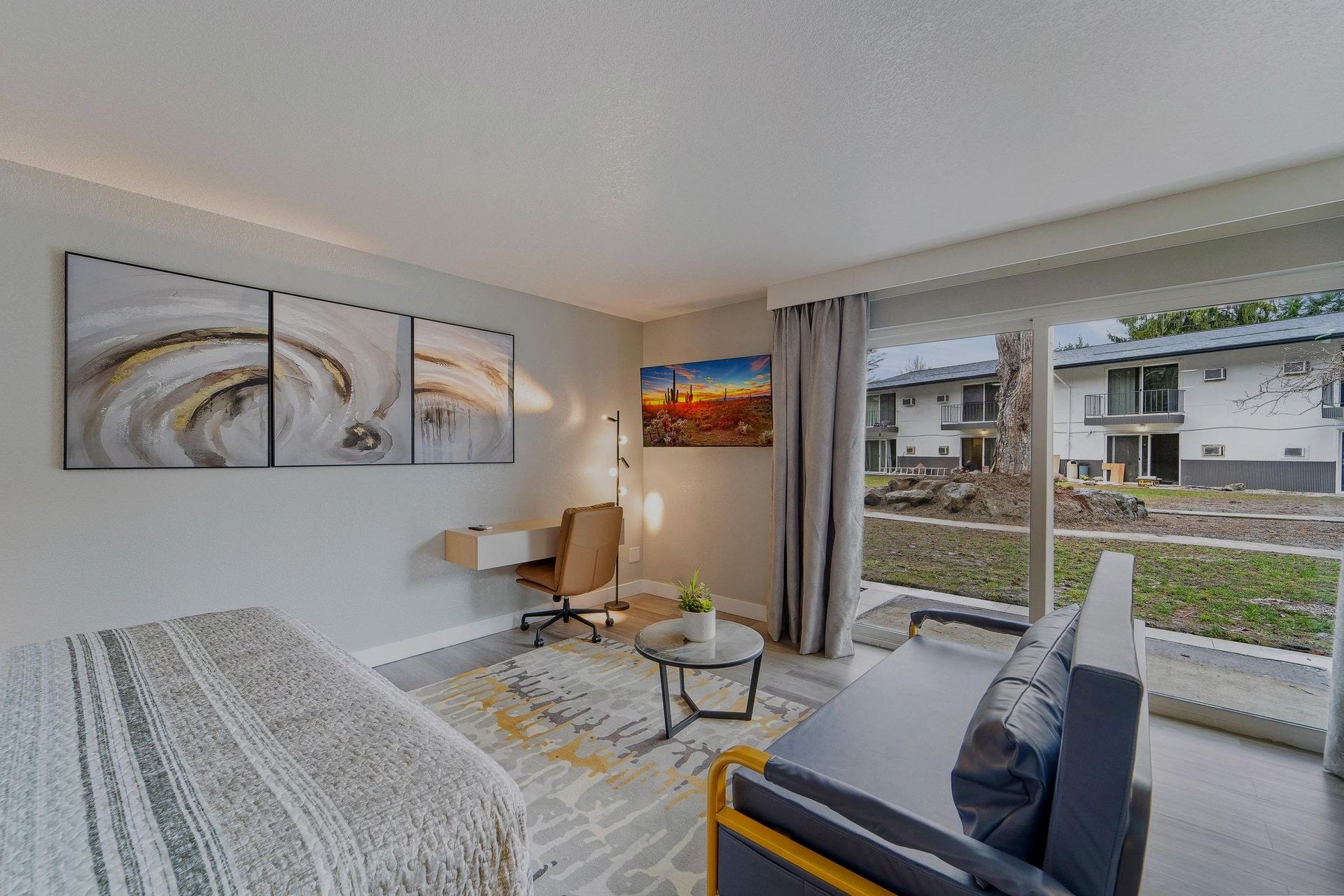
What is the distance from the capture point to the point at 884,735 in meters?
1.81

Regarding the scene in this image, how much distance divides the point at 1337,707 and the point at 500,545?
13.5ft

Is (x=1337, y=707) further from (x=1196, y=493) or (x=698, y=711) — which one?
(x=698, y=711)

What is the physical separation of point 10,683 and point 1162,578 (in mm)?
4462

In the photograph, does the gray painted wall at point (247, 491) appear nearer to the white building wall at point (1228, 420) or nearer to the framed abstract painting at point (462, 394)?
the framed abstract painting at point (462, 394)

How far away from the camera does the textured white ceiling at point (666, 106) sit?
5.04 ft

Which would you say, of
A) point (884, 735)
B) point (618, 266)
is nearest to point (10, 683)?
point (884, 735)

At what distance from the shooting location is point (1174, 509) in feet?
9.15

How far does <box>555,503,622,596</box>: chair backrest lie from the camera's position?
142 inches

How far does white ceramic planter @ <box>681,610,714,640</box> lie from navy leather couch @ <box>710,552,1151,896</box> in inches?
31.7

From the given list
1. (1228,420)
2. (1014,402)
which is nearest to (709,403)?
(1014,402)

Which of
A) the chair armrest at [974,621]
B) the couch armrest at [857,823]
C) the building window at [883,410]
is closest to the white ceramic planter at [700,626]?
the chair armrest at [974,621]

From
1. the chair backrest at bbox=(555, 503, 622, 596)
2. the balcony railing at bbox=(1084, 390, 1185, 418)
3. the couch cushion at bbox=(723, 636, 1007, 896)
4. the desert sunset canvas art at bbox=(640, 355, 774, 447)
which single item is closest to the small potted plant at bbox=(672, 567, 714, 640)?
the couch cushion at bbox=(723, 636, 1007, 896)

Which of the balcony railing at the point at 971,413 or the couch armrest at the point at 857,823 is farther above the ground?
the balcony railing at the point at 971,413

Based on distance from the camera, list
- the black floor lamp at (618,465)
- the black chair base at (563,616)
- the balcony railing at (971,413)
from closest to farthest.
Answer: the balcony railing at (971,413) < the black chair base at (563,616) < the black floor lamp at (618,465)
